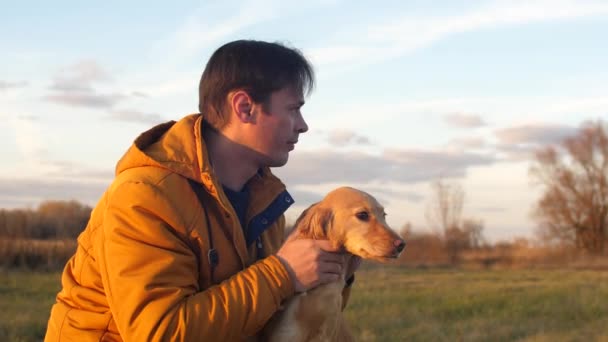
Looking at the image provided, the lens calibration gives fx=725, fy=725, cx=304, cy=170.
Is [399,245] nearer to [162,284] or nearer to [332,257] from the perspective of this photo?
[332,257]

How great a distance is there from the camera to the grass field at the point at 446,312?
32.4ft

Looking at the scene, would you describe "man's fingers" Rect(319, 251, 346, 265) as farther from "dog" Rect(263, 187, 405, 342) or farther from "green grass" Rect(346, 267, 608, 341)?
"green grass" Rect(346, 267, 608, 341)

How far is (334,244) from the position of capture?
3.19m

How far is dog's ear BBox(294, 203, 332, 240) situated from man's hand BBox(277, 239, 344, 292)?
122mm

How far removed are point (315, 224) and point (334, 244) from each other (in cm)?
13

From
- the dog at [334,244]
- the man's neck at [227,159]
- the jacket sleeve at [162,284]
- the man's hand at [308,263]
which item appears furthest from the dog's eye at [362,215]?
the jacket sleeve at [162,284]

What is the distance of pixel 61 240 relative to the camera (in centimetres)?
1816

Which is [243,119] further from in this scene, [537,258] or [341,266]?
[537,258]

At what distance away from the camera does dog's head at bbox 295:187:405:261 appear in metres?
3.19

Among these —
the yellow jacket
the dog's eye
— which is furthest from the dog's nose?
the yellow jacket

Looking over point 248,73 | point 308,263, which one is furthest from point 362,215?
point 248,73

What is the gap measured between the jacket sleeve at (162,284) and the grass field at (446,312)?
6.50m

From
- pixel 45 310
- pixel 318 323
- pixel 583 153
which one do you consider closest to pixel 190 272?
pixel 318 323

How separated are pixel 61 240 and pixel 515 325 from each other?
11.7 meters
